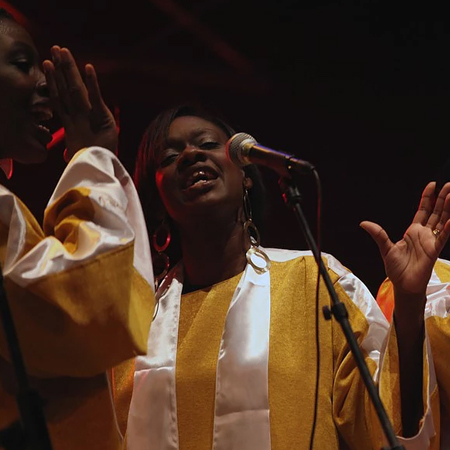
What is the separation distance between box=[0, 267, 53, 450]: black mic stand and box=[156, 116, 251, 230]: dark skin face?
4.85ft

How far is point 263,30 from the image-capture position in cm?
427

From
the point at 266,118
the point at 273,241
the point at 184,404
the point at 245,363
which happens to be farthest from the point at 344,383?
the point at 266,118

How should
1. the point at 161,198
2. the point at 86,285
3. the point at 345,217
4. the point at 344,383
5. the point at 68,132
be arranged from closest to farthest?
the point at 86,285 < the point at 68,132 < the point at 344,383 < the point at 161,198 < the point at 345,217

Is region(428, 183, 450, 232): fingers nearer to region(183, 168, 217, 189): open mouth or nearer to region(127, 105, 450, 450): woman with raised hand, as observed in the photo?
region(127, 105, 450, 450): woman with raised hand

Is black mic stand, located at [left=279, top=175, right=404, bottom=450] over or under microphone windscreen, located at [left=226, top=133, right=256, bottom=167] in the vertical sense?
under

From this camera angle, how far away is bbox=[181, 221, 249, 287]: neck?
2945 millimetres

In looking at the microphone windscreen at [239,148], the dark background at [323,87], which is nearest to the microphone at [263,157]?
the microphone windscreen at [239,148]

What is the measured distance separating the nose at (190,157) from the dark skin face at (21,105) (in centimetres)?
92

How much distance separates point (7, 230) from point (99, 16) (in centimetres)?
237

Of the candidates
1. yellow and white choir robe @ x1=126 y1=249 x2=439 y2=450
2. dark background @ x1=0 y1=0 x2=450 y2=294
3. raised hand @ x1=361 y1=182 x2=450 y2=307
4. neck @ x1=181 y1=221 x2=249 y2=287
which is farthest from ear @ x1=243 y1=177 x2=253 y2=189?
dark background @ x1=0 y1=0 x2=450 y2=294

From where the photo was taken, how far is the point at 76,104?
1.91 metres

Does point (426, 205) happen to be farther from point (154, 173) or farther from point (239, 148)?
point (154, 173)

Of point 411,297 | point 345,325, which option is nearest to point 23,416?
point 345,325

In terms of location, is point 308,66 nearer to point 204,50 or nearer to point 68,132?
point 204,50
